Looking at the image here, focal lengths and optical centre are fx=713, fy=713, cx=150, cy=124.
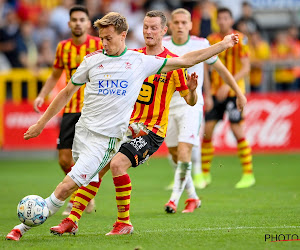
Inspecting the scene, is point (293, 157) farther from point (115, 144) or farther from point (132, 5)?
point (115, 144)

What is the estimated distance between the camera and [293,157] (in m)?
16.7

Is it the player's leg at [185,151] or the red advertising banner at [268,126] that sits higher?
the player's leg at [185,151]

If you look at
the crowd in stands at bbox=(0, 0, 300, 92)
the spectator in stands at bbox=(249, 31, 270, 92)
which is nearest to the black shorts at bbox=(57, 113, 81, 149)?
the crowd in stands at bbox=(0, 0, 300, 92)

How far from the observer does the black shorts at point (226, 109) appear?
39.3 ft

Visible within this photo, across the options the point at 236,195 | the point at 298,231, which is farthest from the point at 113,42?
the point at 236,195

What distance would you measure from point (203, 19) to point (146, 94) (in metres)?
9.15

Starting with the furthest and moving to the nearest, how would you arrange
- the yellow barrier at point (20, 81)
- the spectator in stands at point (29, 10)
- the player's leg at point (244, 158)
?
the spectator in stands at point (29, 10) < the yellow barrier at point (20, 81) < the player's leg at point (244, 158)

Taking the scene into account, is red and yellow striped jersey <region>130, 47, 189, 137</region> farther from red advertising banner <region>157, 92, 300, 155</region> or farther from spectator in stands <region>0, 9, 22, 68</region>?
spectator in stands <region>0, 9, 22, 68</region>

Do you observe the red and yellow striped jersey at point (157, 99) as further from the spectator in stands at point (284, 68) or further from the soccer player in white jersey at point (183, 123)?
the spectator in stands at point (284, 68)

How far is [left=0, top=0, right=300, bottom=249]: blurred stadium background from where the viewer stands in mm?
16156

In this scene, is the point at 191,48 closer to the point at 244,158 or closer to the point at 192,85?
the point at 192,85

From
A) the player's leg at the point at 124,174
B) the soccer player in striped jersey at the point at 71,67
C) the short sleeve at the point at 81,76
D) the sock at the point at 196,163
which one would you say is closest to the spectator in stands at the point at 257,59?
the sock at the point at 196,163

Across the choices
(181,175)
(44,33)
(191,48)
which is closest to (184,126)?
(181,175)

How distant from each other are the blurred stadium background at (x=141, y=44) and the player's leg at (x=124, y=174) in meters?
5.52
